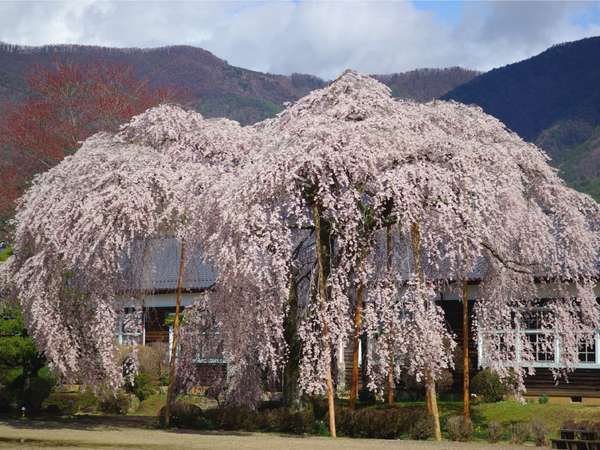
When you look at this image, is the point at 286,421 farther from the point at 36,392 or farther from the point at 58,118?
the point at 58,118

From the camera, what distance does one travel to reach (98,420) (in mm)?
25344

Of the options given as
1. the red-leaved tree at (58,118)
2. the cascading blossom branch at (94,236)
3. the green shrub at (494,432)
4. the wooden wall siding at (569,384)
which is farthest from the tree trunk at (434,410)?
the red-leaved tree at (58,118)

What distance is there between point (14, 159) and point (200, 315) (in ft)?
102

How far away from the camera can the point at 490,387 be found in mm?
25859

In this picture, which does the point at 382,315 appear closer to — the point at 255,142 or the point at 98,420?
the point at 255,142

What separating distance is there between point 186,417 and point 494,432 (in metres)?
7.49

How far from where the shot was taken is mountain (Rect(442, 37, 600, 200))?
8162 cm

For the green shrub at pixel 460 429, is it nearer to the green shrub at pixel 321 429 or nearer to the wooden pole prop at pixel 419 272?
the wooden pole prop at pixel 419 272

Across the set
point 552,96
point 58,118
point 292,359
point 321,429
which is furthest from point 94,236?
point 552,96

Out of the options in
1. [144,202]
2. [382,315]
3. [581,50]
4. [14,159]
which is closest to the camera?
[382,315]

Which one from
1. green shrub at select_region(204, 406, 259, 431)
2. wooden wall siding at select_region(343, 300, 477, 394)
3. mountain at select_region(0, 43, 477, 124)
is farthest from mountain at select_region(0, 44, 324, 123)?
green shrub at select_region(204, 406, 259, 431)

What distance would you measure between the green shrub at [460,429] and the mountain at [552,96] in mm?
55704

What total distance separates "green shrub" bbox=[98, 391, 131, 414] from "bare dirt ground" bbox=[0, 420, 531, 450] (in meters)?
6.06

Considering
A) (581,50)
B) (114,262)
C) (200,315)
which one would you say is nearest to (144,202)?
(114,262)
